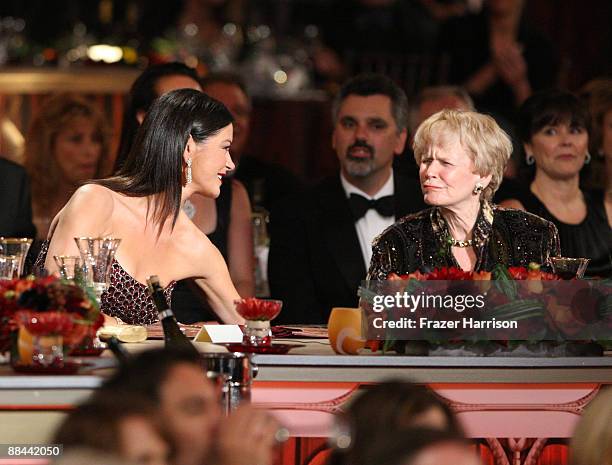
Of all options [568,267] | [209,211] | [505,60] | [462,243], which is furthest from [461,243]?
[505,60]

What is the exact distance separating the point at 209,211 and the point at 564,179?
144cm

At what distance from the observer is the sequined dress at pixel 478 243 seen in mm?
4582

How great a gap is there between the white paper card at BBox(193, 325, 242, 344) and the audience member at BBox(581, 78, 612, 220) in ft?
7.71

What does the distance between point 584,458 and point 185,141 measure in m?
2.38

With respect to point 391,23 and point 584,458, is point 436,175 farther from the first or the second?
point 391,23

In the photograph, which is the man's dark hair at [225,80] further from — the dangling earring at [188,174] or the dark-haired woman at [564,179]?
the dangling earring at [188,174]

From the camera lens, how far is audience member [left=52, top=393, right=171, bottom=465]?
210 cm

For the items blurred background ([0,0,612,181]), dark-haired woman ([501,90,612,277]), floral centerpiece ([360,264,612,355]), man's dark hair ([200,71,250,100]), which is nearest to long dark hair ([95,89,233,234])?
floral centerpiece ([360,264,612,355])

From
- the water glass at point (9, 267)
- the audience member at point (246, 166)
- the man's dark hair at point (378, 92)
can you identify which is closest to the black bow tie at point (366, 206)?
the man's dark hair at point (378, 92)

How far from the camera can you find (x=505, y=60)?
7.84 meters

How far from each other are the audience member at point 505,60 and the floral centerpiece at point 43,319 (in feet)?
15.0

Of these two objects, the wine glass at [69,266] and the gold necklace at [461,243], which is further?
the gold necklace at [461,243]

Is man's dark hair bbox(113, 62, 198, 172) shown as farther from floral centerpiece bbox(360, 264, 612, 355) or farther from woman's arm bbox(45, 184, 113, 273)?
floral centerpiece bbox(360, 264, 612, 355)

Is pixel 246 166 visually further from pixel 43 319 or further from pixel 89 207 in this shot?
pixel 43 319
